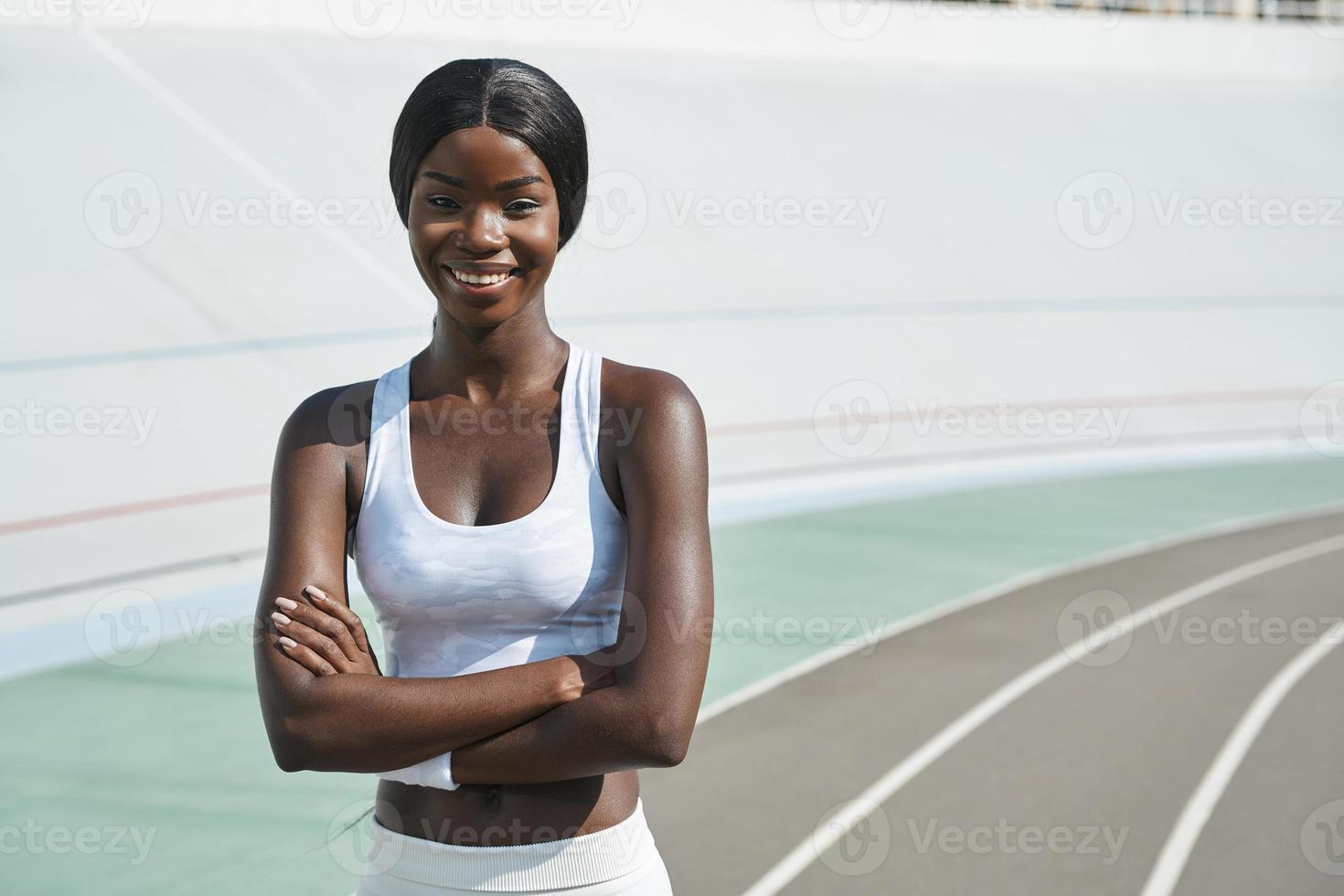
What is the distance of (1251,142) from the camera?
82.5 feet

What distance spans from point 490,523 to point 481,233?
463 mm

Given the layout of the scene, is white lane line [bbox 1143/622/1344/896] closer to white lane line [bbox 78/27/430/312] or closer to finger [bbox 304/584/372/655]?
finger [bbox 304/584/372/655]

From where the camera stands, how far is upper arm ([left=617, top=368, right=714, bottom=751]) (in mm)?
2215

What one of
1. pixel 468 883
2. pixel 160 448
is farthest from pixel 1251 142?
pixel 468 883

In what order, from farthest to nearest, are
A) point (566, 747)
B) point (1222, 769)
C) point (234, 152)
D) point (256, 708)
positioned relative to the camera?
point (234, 152), point (256, 708), point (1222, 769), point (566, 747)

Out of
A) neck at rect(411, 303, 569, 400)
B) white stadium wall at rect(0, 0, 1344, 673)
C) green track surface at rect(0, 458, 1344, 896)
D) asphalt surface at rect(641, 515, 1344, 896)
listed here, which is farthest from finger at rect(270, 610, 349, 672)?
white stadium wall at rect(0, 0, 1344, 673)

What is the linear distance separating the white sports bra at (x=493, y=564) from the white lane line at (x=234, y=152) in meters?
14.2

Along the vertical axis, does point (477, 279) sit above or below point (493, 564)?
above

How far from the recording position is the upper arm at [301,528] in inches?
89.7

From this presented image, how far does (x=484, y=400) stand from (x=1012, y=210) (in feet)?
67.6

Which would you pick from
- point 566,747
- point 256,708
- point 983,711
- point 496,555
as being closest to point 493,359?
point 496,555

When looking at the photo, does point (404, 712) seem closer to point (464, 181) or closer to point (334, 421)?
point (334, 421)

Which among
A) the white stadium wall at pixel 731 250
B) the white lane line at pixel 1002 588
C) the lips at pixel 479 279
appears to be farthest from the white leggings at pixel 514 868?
the white stadium wall at pixel 731 250

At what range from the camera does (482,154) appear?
217cm
